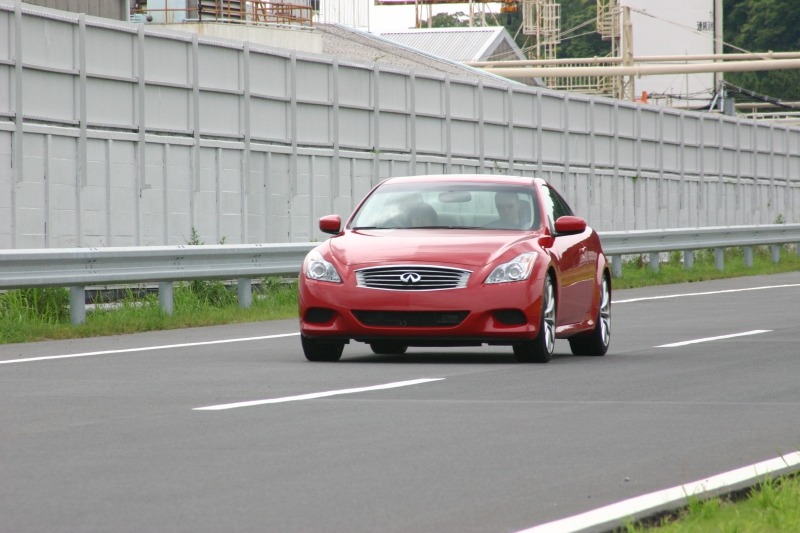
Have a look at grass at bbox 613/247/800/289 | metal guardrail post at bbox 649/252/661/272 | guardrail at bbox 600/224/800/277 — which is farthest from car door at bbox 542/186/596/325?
metal guardrail post at bbox 649/252/661/272

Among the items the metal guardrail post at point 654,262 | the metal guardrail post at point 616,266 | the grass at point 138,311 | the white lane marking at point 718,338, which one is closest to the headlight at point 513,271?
the white lane marking at point 718,338

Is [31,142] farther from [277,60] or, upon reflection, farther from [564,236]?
[564,236]

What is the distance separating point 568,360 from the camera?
13.7 meters

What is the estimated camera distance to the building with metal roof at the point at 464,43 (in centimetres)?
7600

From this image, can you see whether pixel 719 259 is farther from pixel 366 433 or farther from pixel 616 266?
pixel 366 433

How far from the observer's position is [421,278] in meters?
12.9

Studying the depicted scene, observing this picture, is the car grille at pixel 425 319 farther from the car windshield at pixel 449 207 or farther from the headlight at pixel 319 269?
the car windshield at pixel 449 207

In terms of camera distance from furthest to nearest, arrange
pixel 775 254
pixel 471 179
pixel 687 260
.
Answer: pixel 775 254 < pixel 687 260 < pixel 471 179

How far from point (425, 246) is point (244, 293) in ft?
24.6

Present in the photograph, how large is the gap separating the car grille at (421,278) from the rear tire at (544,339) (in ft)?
2.15

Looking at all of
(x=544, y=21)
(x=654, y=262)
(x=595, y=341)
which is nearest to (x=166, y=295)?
(x=595, y=341)

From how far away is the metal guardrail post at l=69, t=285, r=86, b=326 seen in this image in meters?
17.1

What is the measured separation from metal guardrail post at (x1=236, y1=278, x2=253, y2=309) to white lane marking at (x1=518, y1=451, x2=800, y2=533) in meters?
13.1

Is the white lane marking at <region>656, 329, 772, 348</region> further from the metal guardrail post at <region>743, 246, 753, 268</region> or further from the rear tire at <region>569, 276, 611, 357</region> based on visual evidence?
the metal guardrail post at <region>743, 246, 753, 268</region>
